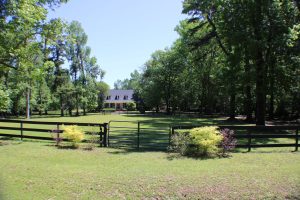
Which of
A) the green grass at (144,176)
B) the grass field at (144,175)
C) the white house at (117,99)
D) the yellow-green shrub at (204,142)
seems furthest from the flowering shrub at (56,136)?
the white house at (117,99)

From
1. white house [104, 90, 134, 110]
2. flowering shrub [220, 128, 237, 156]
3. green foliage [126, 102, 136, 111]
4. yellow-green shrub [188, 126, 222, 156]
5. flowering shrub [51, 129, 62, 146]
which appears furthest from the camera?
white house [104, 90, 134, 110]

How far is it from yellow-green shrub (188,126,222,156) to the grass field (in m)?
0.62

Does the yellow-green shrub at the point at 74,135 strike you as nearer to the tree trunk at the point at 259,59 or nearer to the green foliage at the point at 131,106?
the tree trunk at the point at 259,59

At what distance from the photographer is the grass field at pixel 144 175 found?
23.1 ft

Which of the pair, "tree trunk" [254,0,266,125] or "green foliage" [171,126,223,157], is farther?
"tree trunk" [254,0,266,125]

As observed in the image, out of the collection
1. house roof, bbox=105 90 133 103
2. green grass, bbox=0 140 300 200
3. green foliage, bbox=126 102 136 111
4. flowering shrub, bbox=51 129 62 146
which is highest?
house roof, bbox=105 90 133 103

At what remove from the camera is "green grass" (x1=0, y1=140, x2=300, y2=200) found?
7.03 metres

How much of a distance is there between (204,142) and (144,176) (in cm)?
366

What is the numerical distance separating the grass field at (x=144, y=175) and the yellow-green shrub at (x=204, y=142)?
616mm

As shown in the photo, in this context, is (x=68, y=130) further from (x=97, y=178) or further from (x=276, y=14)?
(x=276, y=14)

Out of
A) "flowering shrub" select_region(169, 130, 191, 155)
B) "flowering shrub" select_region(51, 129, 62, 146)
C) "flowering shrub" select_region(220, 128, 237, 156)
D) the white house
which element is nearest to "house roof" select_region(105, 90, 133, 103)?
the white house

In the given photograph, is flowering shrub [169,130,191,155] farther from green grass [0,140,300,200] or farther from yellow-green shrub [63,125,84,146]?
yellow-green shrub [63,125,84,146]

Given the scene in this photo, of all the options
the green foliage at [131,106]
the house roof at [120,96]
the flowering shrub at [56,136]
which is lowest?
the flowering shrub at [56,136]

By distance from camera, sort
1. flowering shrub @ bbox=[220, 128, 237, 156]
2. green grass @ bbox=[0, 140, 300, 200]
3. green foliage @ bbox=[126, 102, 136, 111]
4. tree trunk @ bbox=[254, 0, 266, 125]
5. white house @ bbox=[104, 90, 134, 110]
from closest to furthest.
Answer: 1. green grass @ bbox=[0, 140, 300, 200]
2. flowering shrub @ bbox=[220, 128, 237, 156]
3. tree trunk @ bbox=[254, 0, 266, 125]
4. green foliage @ bbox=[126, 102, 136, 111]
5. white house @ bbox=[104, 90, 134, 110]
